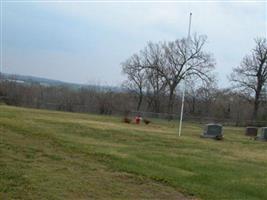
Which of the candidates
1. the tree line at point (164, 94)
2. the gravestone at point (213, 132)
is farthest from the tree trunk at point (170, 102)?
the gravestone at point (213, 132)

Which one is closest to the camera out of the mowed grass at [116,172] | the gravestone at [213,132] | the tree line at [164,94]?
the mowed grass at [116,172]

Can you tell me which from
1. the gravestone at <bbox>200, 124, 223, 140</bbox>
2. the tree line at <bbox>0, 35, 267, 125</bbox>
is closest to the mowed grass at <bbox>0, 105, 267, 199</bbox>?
the gravestone at <bbox>200, 124, 223, 140</bbox>

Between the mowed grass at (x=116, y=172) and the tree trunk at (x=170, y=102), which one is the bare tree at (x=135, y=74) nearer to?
the tree trunk at (x=170, y=102)

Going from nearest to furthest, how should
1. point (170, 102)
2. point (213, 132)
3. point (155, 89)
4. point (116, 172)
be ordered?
1. point (116, 172)
2. point (213, 132)
3. point (170, 102)
4. point (155, 89)

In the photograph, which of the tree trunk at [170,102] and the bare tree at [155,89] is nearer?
the tree trunk at [170,102]

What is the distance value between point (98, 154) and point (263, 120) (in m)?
52.1

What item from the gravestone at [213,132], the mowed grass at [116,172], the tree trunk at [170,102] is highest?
the tree trunk at [170,102]

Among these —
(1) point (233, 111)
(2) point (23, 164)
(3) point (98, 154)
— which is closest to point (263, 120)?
(1) point (233, 111)

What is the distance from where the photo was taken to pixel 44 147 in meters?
14.4

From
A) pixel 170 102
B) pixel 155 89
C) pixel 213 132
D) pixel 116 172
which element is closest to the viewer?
pixel 116 172

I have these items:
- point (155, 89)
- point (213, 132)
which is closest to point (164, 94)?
point (155, 89)

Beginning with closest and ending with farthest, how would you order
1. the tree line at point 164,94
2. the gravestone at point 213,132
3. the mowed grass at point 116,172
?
the mowed grass at point 116,172
the gravestone at point 213,132
the tree line at point 164,94

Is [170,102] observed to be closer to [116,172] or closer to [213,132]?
[213,132]

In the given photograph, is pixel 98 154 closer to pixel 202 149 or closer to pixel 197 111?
pixel 202 149
